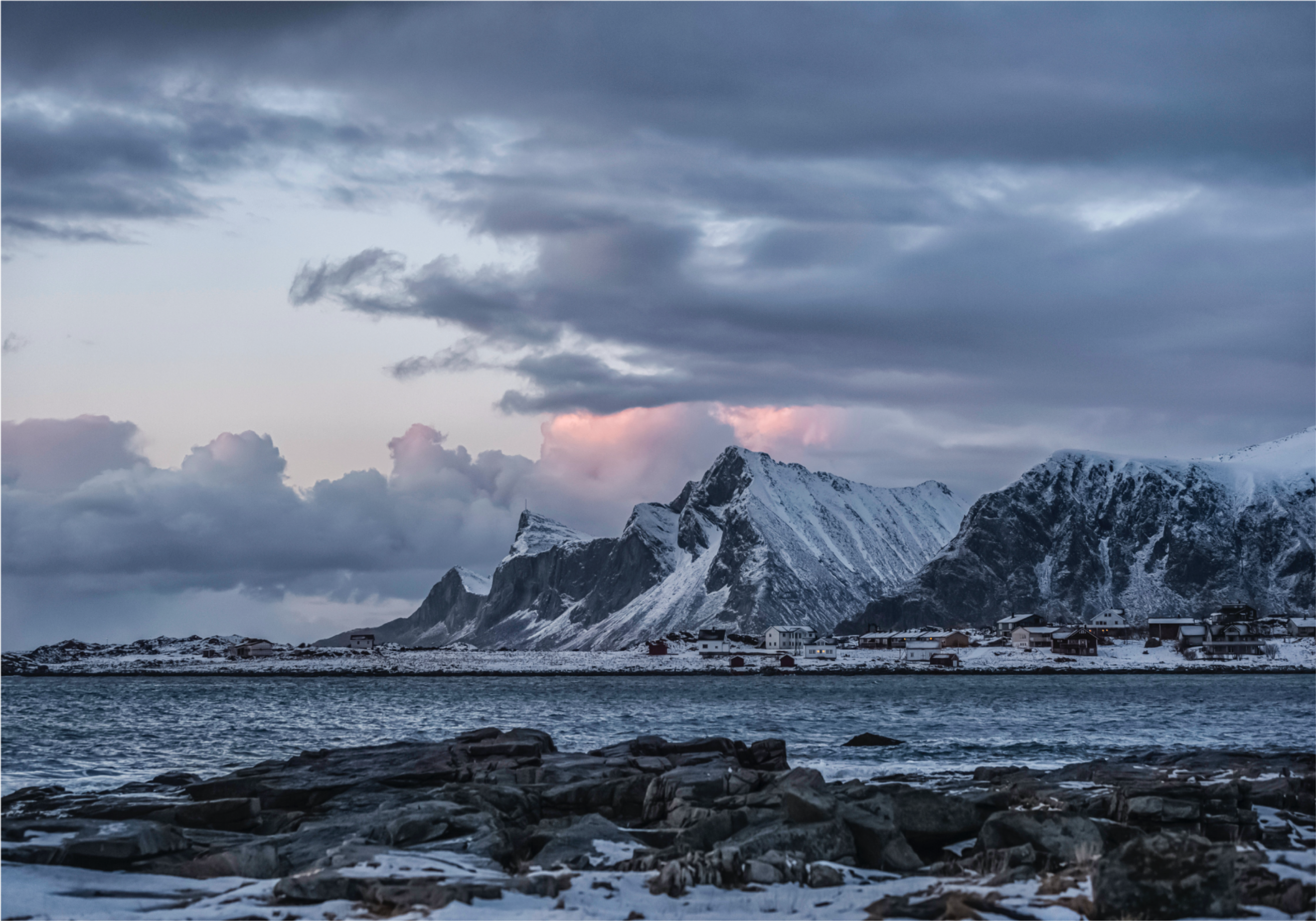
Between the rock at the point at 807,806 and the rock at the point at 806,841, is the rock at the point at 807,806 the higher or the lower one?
the higher one

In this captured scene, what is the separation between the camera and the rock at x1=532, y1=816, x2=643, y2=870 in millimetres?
20750

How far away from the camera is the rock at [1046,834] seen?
20250mm

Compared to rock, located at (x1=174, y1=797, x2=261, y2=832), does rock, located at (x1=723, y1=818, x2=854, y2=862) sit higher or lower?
higher

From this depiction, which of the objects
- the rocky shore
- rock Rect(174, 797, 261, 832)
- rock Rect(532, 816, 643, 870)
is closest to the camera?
the rocky shore

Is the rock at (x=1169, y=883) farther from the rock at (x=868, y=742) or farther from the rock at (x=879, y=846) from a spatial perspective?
the rock at (x=868, y=742)

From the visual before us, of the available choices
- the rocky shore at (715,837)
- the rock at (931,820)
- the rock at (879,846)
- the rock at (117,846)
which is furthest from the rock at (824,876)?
the rock at (117,846)

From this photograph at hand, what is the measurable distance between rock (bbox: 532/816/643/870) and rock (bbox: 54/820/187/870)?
7075 millimetres

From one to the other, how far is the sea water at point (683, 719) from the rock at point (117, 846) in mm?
18148

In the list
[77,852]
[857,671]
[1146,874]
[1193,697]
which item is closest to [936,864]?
[1146,874]

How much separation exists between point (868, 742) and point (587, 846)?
32399 millimetres

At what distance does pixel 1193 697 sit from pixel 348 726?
71062 mm

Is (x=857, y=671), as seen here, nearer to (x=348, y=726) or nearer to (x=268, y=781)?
(x=348, y=726)

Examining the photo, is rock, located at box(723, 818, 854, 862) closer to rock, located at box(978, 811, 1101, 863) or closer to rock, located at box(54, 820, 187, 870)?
rock, located at box(978, 811, 1101, 863)

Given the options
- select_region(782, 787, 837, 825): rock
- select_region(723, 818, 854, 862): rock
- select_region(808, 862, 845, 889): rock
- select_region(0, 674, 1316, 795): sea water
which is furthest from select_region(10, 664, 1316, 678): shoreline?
select_region(808, 862, 845, 889): rock
